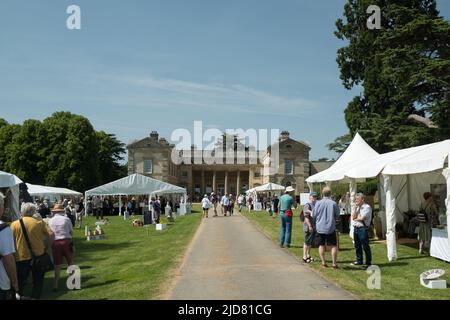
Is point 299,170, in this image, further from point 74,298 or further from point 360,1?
point 74,298

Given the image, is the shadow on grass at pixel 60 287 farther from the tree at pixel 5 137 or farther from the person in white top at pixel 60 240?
the tree at pixel 5 137

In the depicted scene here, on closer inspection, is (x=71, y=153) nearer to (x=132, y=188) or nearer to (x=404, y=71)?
(x=132, y=188)

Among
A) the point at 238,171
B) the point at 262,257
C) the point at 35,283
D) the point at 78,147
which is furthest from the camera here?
the point at 238,171

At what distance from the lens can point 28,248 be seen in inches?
265

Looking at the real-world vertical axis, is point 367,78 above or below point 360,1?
below

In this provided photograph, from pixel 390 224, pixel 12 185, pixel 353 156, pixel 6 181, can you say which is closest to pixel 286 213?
pixel 390 224

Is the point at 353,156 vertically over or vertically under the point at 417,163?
over

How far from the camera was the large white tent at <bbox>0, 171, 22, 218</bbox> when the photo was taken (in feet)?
45.6

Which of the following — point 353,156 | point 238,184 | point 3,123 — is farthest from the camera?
point 238,184

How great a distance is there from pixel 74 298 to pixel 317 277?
4.27m

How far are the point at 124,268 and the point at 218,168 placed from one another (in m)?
72.4

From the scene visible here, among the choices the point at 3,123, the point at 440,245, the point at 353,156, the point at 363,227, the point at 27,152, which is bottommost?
the point at 440,245
